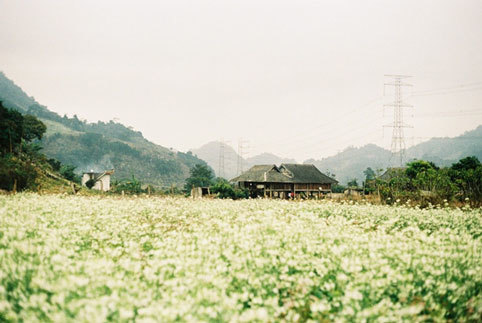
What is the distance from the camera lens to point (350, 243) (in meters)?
7.34

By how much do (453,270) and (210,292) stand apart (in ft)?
13.4

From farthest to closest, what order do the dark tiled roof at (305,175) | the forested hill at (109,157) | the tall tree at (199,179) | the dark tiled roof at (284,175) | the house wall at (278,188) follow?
the forested hill at (109,157) < the tall tree at (199,179) < the dark tiled roof at (305,175) < the dark tiled roof at (284,175) < the house wall at (278,188)

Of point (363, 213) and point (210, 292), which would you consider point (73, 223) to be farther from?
point (363, 213)

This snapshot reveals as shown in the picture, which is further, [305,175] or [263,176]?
[305,175]

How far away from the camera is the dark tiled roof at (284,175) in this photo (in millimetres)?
63222

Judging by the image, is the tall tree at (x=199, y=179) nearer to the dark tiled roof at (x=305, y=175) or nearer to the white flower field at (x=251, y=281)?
the dark tiled roof at (x=305, y=175)

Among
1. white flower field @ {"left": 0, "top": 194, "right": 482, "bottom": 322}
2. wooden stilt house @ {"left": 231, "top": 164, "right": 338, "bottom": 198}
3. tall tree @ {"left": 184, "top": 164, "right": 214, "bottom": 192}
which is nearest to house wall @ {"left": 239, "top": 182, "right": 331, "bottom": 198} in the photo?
wooden stilt house @ {"left": 231, "top": 164, "right": 338, "bottom": 198}

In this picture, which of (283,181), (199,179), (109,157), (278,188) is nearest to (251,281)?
(283,181)

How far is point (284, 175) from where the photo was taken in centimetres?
6681

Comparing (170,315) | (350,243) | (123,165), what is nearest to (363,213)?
(350,243)

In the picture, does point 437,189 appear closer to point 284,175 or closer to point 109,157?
point 284,175

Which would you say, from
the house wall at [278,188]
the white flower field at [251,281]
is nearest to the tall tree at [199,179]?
the house wall at [278,188]

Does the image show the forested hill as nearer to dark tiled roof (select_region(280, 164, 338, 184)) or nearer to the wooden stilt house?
dark tiled roof (select_region(280, 164, 338, 184))

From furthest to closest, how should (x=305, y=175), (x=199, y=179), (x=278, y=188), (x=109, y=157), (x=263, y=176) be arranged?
(x=109, y=157) < (x=199, y=179) < (x=305, y=175) < (x=278, y=188) < (x=263, y=176)
